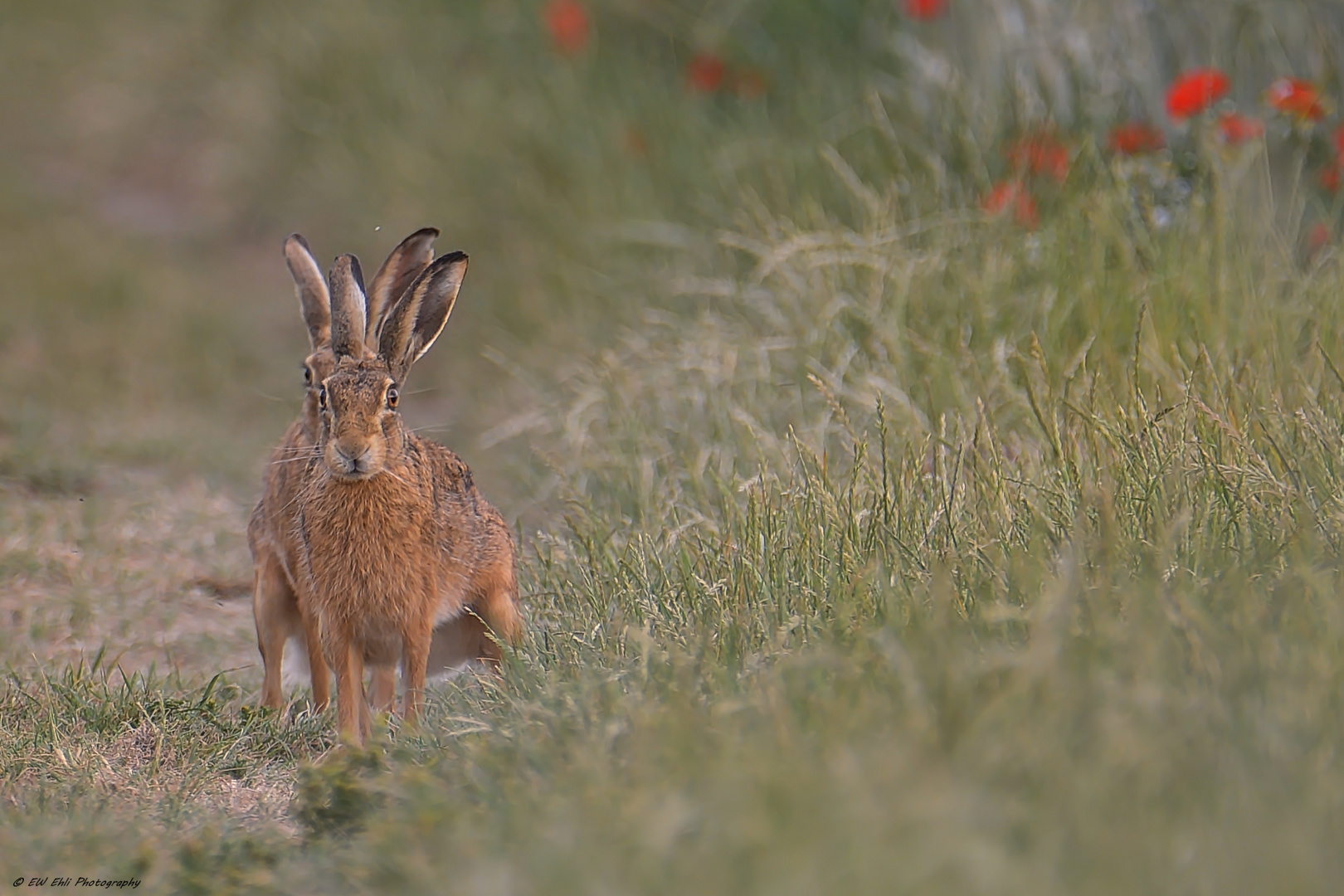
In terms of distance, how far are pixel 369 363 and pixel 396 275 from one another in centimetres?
45

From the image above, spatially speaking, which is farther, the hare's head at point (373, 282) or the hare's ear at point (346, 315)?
the hare's head at point (373, 282)

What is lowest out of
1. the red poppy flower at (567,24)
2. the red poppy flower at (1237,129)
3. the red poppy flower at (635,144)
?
the red poppy flower at (1237,129)

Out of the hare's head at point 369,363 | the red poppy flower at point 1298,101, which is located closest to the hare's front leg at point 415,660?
the hare's head at point 369,363

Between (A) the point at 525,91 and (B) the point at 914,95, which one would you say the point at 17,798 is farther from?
(A) the point at 525,91

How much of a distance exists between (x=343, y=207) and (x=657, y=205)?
2.27 metres

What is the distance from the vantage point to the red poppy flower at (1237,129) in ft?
17.3

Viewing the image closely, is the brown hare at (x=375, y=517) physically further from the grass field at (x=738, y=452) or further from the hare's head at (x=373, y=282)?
the grass field at (x=738, y=452)

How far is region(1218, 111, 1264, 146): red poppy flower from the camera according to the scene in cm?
529

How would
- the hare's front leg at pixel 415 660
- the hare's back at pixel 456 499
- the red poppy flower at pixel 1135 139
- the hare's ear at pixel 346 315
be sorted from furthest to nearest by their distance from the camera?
the red poppy flower at pixel 1135 139 < the hare's back at pixel 456 499 < the hare's ear at pixel 346 315 < the hare's front leg at pixel 415 660

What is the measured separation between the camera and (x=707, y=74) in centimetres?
741

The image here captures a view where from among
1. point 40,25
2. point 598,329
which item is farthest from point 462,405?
point 40,25

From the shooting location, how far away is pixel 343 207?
8648 millimetres

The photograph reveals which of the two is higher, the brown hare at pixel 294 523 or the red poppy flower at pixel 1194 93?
the red poppy flower at pixel 1194 93

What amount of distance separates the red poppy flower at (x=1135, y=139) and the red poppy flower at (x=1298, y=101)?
41 centimetres
